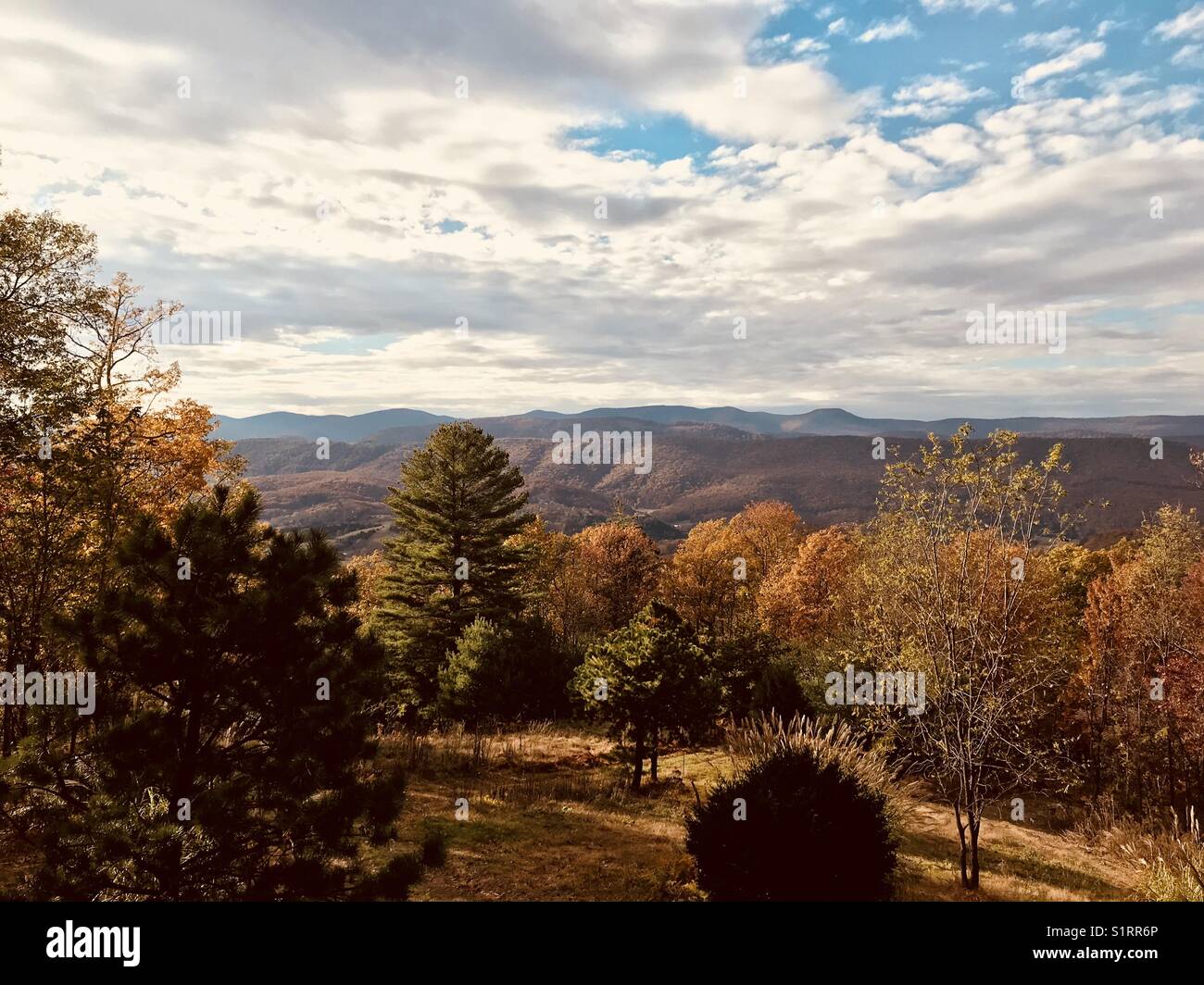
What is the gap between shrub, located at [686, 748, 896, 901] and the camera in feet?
28.0

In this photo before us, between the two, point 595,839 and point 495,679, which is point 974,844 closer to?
point 595,839

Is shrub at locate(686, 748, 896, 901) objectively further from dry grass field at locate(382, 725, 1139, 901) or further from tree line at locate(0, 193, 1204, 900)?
tree line at locate(0, 193, 1204, 900)

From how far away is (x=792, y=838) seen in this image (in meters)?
8.58

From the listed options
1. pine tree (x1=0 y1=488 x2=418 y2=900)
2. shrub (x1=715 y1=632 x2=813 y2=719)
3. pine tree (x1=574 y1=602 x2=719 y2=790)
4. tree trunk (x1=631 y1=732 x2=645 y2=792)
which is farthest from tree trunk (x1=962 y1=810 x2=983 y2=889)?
pine tree (x1=0 y1=488 x2=418 y2=900)

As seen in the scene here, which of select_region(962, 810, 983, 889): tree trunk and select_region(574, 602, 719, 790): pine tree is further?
select_region(574, 602, 719, 790): pine tree

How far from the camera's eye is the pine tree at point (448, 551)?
29625mm

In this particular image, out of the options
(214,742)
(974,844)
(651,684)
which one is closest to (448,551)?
(651,684)

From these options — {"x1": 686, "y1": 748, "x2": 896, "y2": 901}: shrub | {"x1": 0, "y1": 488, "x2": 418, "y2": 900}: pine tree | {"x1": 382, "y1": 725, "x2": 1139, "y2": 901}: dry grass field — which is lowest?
{"x1": 382, "y1": 725, "x2": 1139, "y2": 901}: dry grass field

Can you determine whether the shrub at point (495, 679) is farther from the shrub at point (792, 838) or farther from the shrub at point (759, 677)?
the shrub at point (792, 838)

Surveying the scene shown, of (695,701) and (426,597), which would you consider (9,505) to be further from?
(426,597)

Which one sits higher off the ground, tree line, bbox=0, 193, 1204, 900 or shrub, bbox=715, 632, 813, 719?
tree line, bbox=0, 193, 1204, 900

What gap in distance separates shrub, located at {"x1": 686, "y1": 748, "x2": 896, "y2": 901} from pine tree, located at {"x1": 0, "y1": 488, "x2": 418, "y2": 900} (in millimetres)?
4375

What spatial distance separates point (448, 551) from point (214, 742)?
24.4 metres
